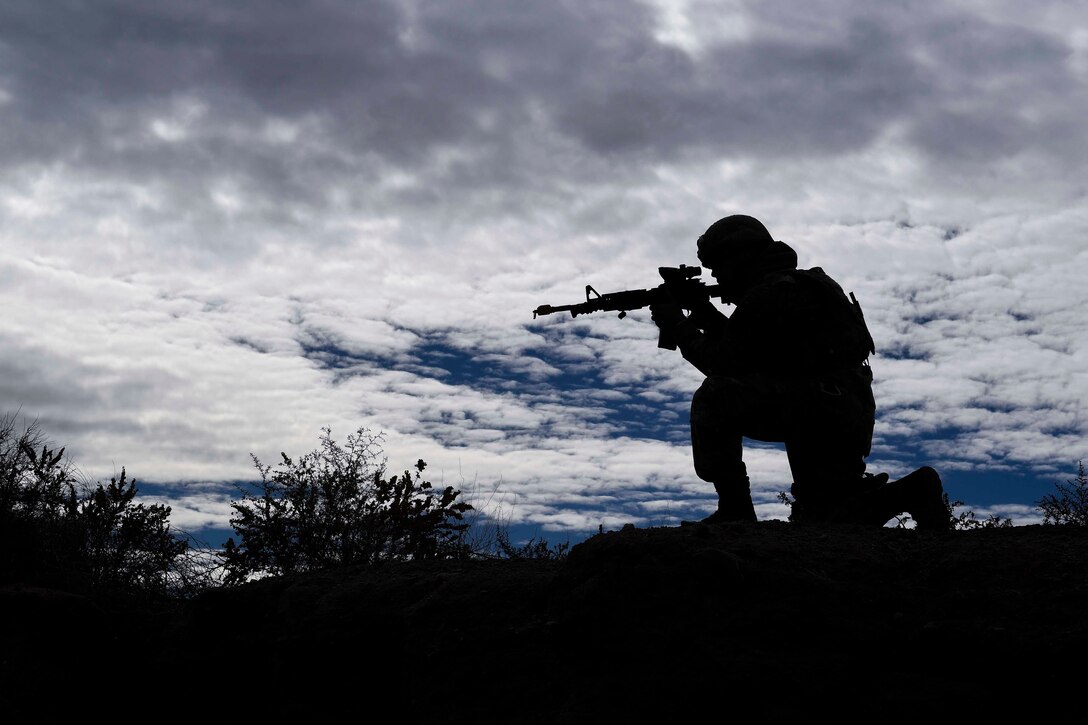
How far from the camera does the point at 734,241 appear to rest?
21.5 feet

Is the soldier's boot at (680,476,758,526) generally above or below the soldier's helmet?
below

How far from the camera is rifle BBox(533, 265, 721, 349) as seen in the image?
6836 millimetres

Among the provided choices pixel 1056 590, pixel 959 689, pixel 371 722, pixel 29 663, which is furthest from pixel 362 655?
pixel 1056 590

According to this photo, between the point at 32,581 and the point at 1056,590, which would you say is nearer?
the point at 1056,590

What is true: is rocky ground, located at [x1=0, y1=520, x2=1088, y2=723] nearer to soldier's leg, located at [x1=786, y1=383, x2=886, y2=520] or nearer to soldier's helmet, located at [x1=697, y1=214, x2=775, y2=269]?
soldier's leg, located at [x1=786, y1=383, x2=886, y2=520]

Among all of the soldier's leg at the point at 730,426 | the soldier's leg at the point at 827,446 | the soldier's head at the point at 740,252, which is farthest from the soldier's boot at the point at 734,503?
the soldier's head at the point at 740,252

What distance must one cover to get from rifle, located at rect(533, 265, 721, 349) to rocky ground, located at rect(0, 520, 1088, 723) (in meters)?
1.97

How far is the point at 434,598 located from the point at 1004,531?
311 centimetres

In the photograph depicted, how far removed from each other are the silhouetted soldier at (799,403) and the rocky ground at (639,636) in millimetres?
556

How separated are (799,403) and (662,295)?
1.49m

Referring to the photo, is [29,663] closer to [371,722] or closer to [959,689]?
[371,722]

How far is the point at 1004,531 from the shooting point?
17.3ft

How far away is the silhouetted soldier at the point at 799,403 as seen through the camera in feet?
19.3

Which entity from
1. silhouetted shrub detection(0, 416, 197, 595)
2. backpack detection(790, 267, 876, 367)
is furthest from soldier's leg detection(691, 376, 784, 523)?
silhouetted shrub detection(0, 416, 197, 595)
